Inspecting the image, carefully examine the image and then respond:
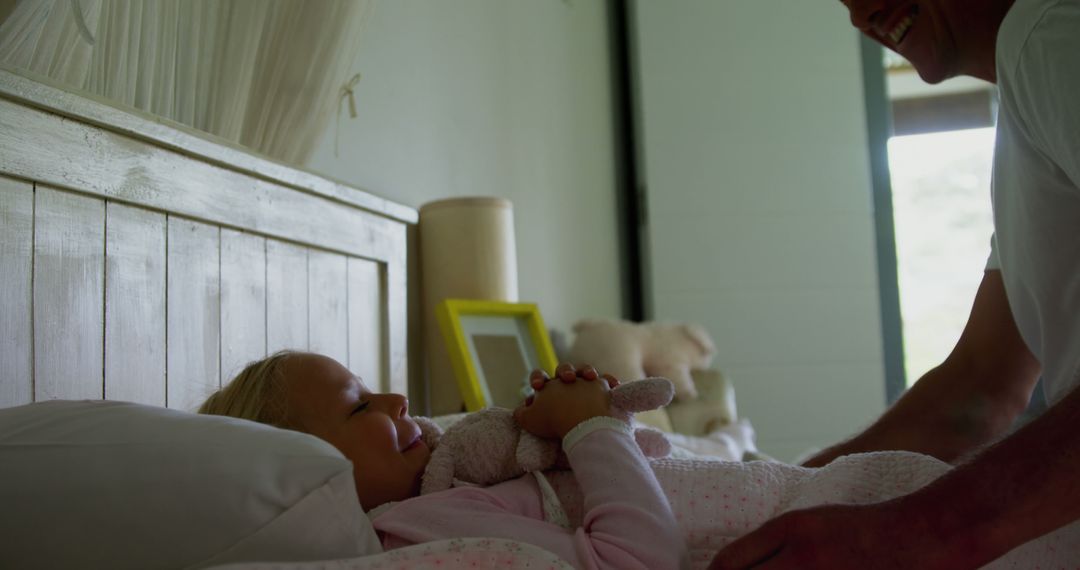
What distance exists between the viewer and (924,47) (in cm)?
144

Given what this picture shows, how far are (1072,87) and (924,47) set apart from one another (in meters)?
0.60

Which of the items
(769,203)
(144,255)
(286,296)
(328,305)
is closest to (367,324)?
(328,305)

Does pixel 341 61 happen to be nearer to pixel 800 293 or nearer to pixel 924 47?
pixel 924 47

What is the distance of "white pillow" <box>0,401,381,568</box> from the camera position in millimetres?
768

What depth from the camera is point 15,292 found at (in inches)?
43.6

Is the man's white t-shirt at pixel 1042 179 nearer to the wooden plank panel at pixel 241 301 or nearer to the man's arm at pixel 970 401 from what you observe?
the man's arm at pixel 970 401

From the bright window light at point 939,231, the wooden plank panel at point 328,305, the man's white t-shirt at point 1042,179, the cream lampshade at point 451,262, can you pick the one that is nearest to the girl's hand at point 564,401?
the man's white t-shirt at point 1042,179

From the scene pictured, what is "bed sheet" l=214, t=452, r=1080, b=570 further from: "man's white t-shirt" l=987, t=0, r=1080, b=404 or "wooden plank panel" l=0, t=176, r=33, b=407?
"wooden plank panel" l=0, t=176, r=33, b=407

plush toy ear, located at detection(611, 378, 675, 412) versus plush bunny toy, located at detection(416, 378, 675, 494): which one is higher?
plush toy ear, located at detection(611, 378, 675, 412)

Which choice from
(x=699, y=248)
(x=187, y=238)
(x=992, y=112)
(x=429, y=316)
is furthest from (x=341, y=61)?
(x=992, y=112)

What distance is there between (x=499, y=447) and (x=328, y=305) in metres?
0.88

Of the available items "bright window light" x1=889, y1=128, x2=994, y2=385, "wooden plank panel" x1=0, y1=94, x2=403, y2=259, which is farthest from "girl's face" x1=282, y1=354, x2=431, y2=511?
"bright window light" x1=889, y1=128, x2=994, y2=385

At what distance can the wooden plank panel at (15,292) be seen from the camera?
109cm

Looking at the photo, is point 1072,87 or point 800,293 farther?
point 800,293
